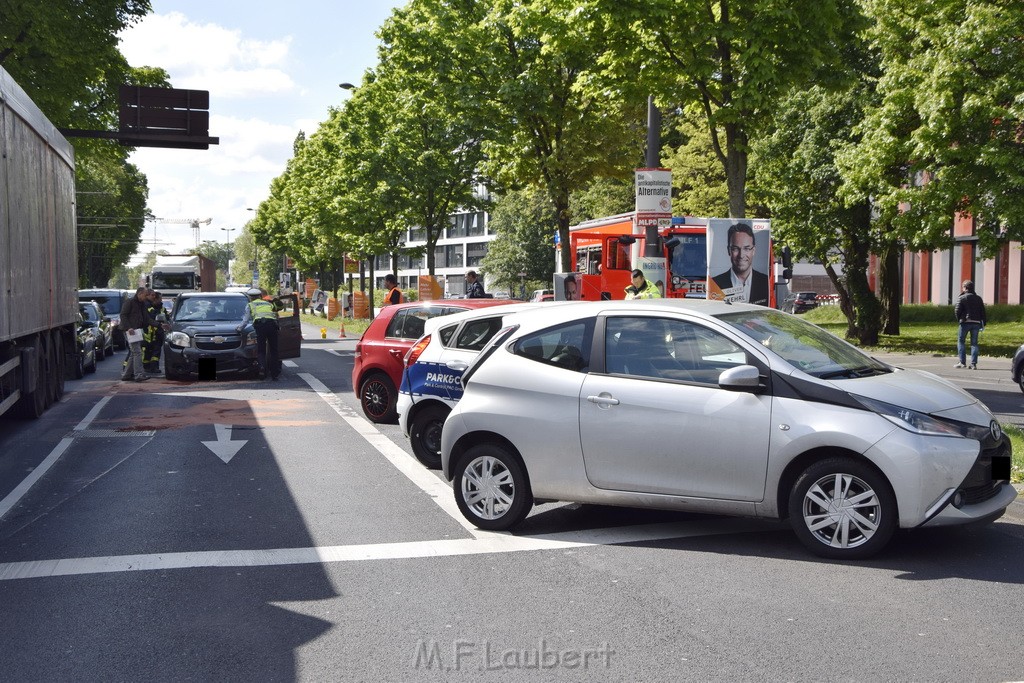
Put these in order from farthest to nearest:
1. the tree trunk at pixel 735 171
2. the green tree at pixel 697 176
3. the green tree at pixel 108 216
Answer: the green tree at pixel 108 216 → the green tree at pixel 697 176 → the tree trunk at pixel 735 171

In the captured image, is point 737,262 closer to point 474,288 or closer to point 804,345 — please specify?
point 474,288

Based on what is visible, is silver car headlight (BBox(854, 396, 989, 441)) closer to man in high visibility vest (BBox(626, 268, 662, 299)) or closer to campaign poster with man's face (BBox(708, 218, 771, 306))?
man in high visibility vest (BBox(626, 268, 662, 299))

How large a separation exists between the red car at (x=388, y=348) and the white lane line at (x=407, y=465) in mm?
347

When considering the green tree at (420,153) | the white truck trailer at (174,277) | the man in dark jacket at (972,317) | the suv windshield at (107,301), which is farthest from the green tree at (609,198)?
the man in dark jacket at (972,317)

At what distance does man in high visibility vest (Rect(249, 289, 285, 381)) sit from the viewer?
63.8 ft

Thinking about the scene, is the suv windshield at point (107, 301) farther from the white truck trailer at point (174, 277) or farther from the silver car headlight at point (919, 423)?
the silver car headlight at point (919, 423)

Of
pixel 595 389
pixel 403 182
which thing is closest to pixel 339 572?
pixel 595 389

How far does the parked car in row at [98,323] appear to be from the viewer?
85.1 ft

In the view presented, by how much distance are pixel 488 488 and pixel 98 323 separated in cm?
2117

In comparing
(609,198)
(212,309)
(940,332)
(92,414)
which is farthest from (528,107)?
(609,198)

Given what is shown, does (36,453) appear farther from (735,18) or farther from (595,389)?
(735,18)

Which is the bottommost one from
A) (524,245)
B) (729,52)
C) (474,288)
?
(474,288)

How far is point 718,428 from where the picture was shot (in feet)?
22.4

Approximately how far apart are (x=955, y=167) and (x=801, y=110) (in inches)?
443
